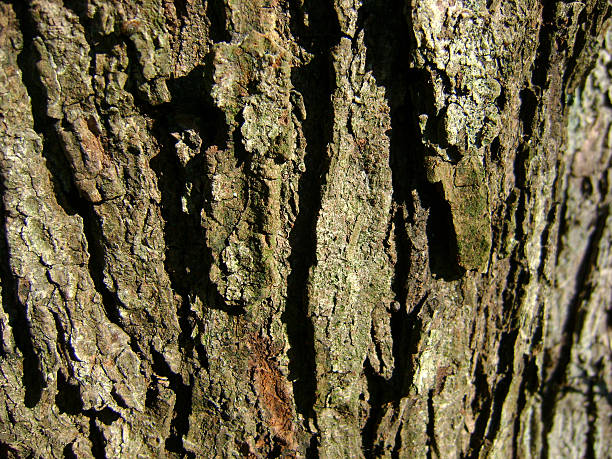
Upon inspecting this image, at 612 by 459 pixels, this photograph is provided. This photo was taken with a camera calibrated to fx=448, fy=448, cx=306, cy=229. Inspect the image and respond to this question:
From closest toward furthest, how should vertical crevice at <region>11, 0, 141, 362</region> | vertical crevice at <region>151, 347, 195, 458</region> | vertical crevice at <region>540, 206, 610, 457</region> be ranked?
vertical crevice at <region>11, 0, 141, 362</region> → vertical crevice at <region>151, 347, 195, 458</region> → vertical crevice at <region>540, 206, 610, 457</region>

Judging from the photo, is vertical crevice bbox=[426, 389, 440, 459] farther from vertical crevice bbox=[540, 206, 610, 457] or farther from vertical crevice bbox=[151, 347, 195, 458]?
vertical crevice bbox=[151, 347, 195, 458]

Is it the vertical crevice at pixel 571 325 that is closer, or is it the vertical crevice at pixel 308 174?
the vertical crevice at pixel 308 174

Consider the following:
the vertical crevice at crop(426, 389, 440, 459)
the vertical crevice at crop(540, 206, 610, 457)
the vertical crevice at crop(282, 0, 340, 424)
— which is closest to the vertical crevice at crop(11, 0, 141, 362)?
the vertical crevice at crop(282, 0, 340, 424)

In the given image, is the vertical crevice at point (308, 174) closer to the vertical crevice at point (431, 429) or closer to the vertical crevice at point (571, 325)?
the vertical crevice at point (431, 429)

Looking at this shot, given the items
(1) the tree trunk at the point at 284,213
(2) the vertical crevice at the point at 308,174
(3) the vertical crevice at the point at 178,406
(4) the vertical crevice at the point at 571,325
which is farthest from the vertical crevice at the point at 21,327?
(4) the vertical crevice at the point at 571,325

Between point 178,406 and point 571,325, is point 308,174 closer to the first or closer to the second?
point 178,406

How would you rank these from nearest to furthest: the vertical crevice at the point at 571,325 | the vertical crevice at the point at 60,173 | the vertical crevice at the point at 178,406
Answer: the vertical crevice at the point at 60,173, the vertical crevice at the point at 178,406, the vertical crevice at the point at 571,325

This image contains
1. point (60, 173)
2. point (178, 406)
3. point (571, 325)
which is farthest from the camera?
point (571, 325)

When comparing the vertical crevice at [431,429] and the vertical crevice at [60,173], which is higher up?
the vertical crevice at [60,173]

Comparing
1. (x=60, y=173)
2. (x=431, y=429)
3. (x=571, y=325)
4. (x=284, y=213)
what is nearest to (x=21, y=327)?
(x=60, y=173)
